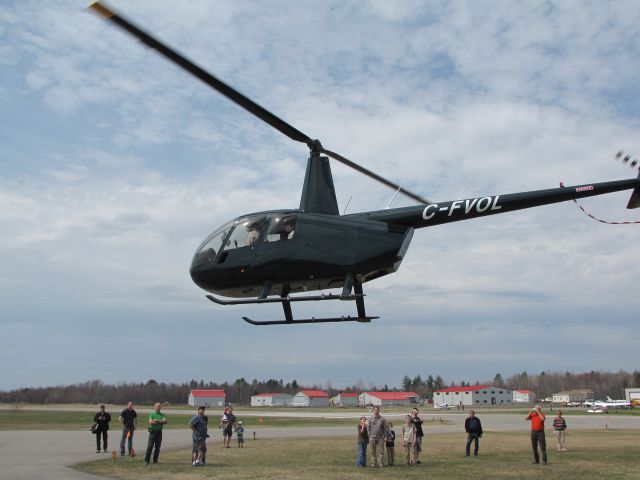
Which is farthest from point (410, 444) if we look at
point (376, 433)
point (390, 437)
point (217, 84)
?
point (217, 84)

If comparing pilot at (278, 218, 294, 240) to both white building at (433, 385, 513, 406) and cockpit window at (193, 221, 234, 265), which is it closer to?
cockpit window at (193, 221, 234, 265)

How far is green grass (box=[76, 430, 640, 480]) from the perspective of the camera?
15102 millimetres

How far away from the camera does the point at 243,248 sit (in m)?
13.2

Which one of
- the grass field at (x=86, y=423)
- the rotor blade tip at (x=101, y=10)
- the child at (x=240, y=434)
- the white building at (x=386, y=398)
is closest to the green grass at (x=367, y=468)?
the child at (x=240, y=434)

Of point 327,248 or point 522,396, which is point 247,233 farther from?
point 522,396

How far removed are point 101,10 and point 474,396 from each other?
139 m

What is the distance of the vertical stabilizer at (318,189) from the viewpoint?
44.3 feet

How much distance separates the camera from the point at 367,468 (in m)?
16.8

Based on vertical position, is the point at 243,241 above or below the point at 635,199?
below

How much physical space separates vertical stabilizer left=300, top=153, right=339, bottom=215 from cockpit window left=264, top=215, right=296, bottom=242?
533mm

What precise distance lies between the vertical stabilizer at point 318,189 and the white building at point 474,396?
129490mm

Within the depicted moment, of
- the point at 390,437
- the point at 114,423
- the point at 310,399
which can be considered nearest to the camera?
the point at 390,437

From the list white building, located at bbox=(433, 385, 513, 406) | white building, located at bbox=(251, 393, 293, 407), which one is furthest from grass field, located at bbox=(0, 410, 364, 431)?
white building, located at bbox=(251, 393, 293, 407)

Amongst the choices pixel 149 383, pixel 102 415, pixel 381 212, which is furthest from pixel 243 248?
pixel 149 383
